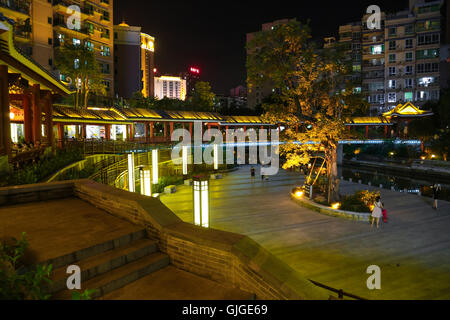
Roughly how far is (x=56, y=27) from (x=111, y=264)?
42.8 metres

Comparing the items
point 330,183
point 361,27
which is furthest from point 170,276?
point 361,27

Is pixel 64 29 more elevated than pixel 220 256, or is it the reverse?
pixel 64 29

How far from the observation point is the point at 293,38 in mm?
15508

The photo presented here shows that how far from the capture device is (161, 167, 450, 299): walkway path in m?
7.84

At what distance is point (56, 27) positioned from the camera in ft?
126

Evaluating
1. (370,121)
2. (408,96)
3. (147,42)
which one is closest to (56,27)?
(370,121)

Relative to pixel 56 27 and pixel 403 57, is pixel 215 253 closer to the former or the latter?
pixel 56 27

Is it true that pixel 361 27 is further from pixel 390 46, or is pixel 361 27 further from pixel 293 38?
pixel 293 38

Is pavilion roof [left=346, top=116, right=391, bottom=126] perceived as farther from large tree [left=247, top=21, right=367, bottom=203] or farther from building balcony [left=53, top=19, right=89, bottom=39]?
building balcony [left=53, top=19, right=89, bottom=39]

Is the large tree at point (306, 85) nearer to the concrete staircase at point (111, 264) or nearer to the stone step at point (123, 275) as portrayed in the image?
the concrete staircase at point (111, 264)

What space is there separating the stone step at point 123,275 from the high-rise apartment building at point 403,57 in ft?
172

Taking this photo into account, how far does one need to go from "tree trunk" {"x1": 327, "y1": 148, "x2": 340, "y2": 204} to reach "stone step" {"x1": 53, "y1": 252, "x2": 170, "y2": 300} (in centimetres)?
1200

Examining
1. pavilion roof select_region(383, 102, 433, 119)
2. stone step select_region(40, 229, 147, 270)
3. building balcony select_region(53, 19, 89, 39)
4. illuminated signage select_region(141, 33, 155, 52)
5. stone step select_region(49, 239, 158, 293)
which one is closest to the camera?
stone step select_region(49, 239, 158, 293)

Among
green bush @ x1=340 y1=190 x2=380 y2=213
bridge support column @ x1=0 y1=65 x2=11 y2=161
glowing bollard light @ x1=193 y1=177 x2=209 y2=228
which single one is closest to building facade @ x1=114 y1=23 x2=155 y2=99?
bridge support column @ x1=0 y1=65 x2=11 y2=161
